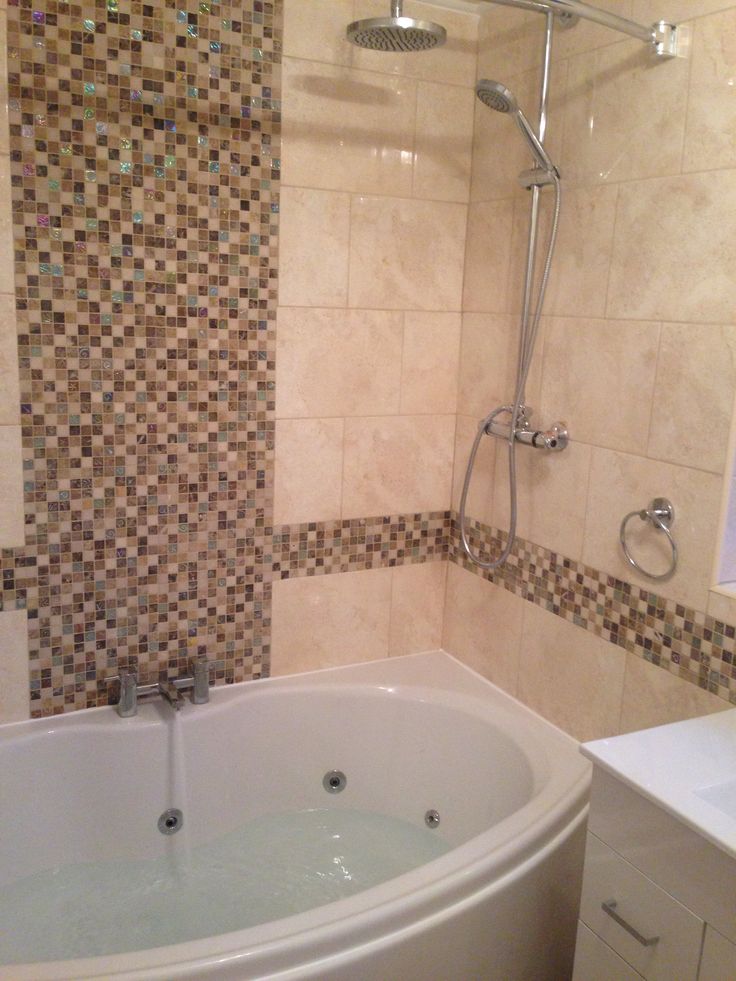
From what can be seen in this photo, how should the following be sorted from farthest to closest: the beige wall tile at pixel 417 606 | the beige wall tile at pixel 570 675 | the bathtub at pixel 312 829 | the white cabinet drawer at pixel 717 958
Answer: the beige wall tile at pixel 417 606, the beige wall tile at pixel 570 675, the bathtub at pixel 312 829, the white cabinet drawer at pixel 717 958

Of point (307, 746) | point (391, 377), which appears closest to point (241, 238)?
point (391, 377)

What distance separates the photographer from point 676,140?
182cm

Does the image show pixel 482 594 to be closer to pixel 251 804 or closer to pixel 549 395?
pixel 549 395

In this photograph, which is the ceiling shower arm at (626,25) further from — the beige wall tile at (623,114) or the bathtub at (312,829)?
the bathtub at (312,829)

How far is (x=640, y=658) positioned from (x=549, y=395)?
0.68 metres

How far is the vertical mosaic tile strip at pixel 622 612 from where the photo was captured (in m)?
1.81

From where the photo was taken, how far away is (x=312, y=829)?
2.35 m

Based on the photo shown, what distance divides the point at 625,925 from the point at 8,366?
169 centimetres

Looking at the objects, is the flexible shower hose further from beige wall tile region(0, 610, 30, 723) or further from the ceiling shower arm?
beige wall tile region(0, 610, 30, 723)

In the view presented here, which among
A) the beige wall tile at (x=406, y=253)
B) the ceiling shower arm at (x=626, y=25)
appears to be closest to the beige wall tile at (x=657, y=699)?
the beige wall tile at (x=406, y=253)

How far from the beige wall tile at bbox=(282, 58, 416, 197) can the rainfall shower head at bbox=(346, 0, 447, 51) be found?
37 centimetres

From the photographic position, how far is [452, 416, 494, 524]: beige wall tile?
97.2 inches

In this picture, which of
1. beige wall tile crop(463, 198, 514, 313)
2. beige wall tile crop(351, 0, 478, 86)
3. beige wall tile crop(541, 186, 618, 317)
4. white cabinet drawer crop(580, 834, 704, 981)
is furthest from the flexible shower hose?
white cabinet drawer crop(580, 834, 704, 981)

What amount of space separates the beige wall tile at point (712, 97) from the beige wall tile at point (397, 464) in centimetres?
103
